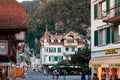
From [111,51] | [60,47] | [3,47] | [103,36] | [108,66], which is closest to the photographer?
[3,47]

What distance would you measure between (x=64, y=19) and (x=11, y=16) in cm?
16008

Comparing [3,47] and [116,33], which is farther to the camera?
[116,33]

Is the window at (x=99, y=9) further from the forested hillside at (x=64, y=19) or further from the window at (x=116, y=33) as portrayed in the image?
the forested hillside at (x=64, y=19)

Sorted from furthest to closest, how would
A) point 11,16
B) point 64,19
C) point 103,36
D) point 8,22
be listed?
point 64,19, point 103,36, point 11,16, point 8,22

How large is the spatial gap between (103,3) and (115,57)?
8.07 metres

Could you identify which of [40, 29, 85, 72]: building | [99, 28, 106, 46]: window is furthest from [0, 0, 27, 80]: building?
[40, 29, 85, 72]: building

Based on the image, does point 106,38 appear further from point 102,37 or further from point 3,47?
point 3,47

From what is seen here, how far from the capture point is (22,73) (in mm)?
86375

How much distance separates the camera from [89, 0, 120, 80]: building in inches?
1558

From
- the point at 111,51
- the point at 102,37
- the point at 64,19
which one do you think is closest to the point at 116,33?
the point at 111,51

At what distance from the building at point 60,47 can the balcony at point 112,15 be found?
88.1 metres

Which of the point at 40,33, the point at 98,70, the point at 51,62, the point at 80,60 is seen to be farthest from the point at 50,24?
the point at 98,70

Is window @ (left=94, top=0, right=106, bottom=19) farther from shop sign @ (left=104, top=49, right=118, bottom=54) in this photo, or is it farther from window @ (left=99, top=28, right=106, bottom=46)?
shop sign @ (left=104, top=49, right=118, bottom=54)

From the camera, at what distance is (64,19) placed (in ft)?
571
